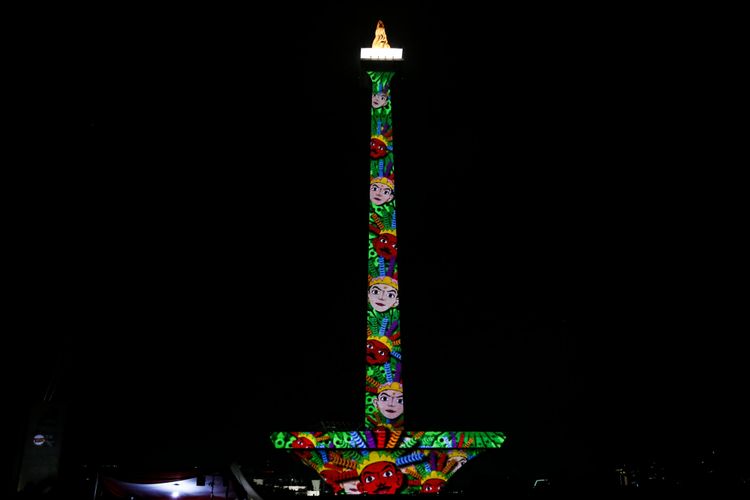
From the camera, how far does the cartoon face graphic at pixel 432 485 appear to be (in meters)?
20.8

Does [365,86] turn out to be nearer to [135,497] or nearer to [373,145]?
[373,145]

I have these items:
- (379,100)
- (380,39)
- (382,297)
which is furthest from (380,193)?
(380,39)

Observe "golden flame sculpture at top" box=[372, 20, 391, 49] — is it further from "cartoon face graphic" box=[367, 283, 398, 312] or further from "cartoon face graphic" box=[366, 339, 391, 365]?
"cartoon face graphic" box=[366, 339, 391, 365]

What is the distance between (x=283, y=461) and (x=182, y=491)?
25077 millimetres

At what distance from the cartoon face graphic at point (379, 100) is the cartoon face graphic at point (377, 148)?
72.5 inches

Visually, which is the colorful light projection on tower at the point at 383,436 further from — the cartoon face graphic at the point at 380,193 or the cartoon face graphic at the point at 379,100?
the cartoon face graphic at the point at 379,100

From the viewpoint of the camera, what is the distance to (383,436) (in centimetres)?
2078

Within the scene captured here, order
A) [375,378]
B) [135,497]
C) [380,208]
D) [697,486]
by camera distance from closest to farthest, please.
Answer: [697,486], [135,497], [375,378], [380,208]

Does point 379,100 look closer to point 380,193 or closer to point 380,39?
point 380,39

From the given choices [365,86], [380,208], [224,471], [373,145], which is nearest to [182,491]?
[224,471]

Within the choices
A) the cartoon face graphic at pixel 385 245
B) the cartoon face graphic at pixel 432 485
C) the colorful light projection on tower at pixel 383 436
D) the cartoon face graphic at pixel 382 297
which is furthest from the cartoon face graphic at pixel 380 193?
the cartoon face graphic at pixel 432 485

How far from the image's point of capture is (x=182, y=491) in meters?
11.8

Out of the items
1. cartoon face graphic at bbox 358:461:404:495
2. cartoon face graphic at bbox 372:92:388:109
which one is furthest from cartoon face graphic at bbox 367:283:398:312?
cartoon face graphic at bbox 372:92:388:109

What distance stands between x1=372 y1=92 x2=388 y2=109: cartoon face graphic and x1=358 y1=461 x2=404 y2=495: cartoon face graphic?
15.7 metres
